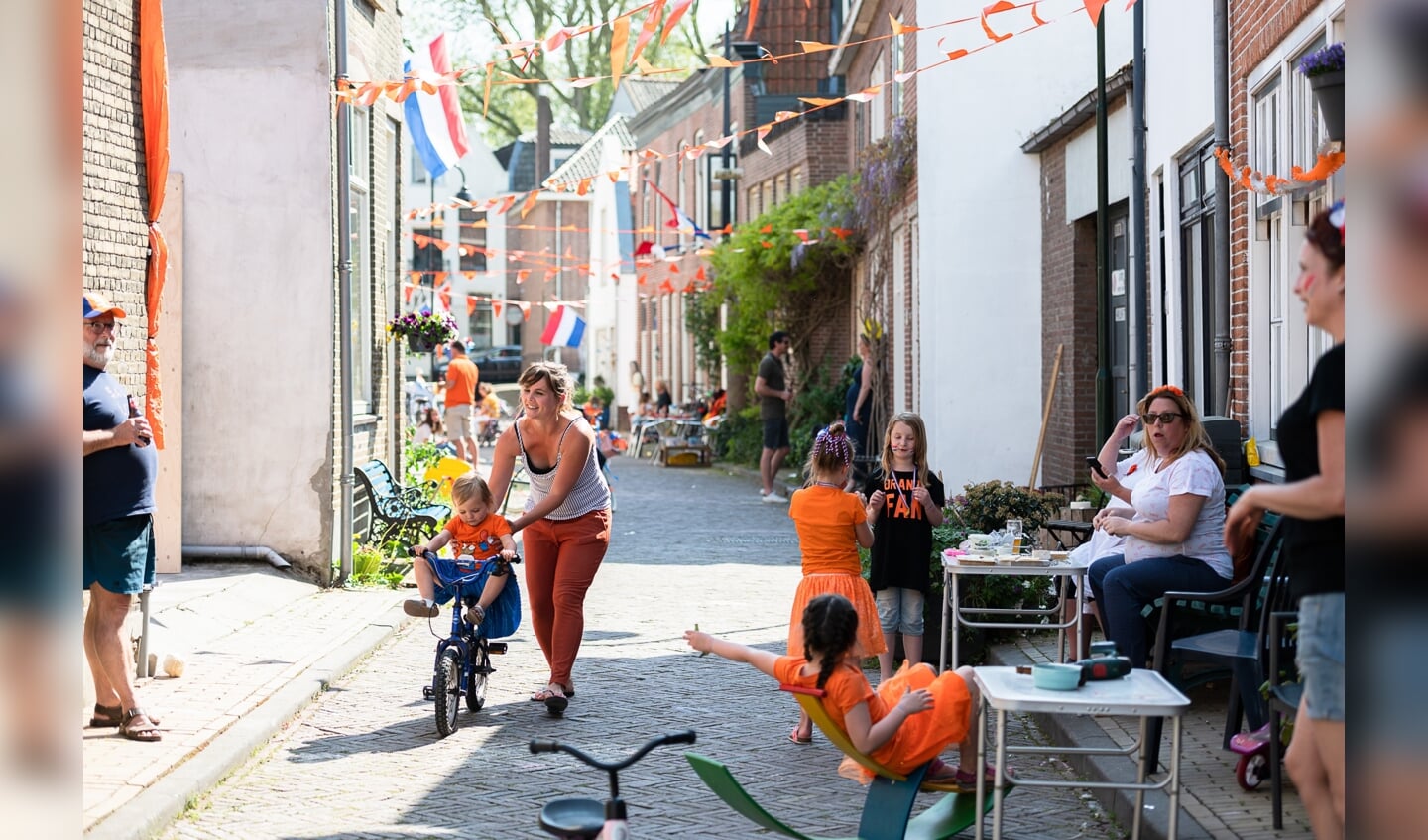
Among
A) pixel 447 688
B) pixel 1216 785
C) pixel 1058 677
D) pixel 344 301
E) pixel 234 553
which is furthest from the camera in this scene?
pixel 344 301

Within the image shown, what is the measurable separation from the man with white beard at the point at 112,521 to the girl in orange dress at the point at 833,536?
9.42 feet

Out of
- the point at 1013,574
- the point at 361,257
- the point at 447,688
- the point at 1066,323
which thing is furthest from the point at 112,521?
the point at 1066,323

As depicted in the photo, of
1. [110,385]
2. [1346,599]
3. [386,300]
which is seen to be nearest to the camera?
[1346,599]

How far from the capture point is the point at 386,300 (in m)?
15.8

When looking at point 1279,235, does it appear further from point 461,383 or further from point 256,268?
point 461,383

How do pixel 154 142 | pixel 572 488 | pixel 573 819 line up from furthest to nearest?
pixel 154 142
pixel 572 488
pixel 573 819

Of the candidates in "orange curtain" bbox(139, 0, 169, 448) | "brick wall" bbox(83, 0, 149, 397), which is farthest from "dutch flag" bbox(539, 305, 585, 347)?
"orange curtain" bbox(139, 0, 169, 448)

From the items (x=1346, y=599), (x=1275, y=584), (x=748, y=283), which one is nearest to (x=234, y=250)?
(x=1275, y=584)

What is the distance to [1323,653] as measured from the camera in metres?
3.46

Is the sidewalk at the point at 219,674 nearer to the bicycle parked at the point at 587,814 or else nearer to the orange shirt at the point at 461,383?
the bicycle parked at the point at 587,814

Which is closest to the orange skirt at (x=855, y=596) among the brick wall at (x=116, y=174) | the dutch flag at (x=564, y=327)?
the brick wall at (x=116, y=174)

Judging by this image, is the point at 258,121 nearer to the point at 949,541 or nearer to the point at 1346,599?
the point at 949,541

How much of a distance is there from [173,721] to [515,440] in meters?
2.13

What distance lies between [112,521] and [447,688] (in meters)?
1.66
